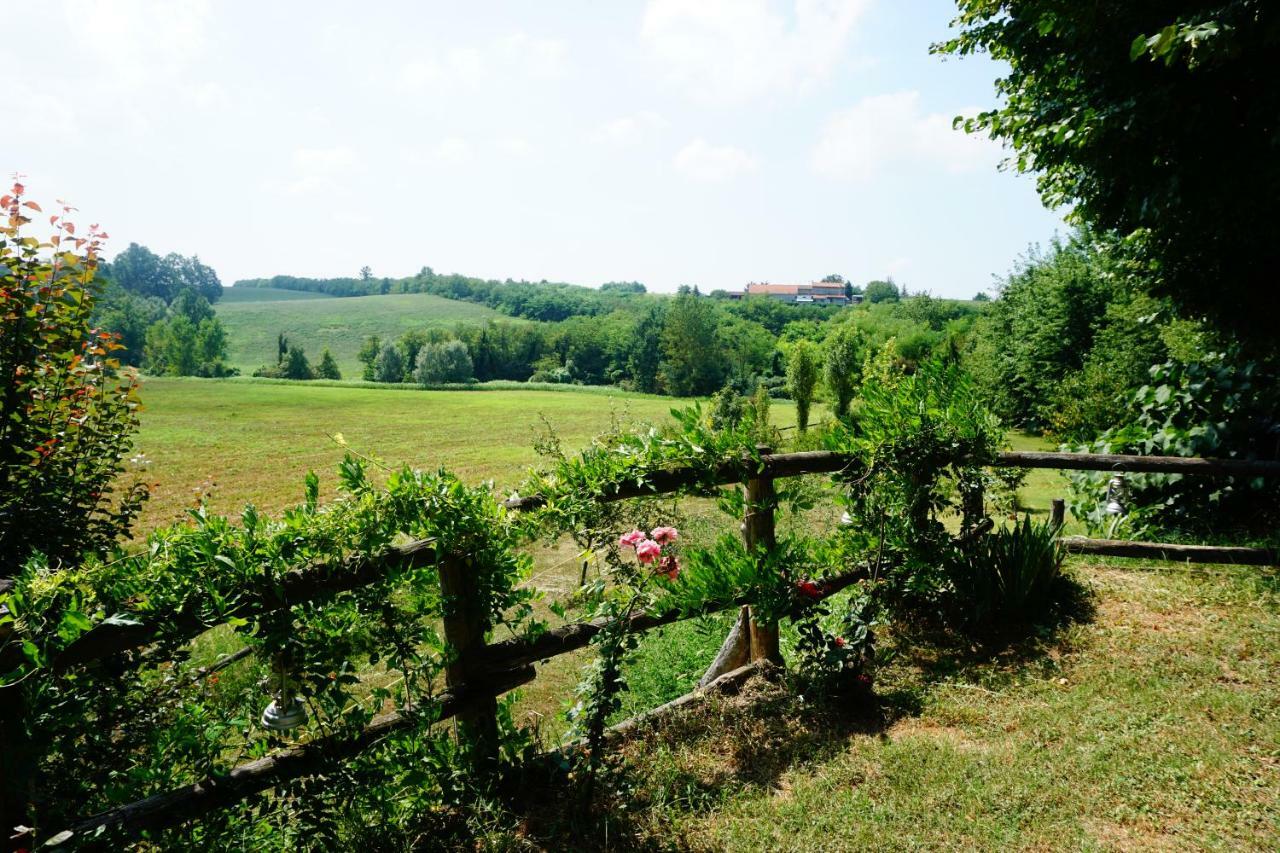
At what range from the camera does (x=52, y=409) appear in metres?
3.68

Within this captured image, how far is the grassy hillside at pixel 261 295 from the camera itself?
5054 inches

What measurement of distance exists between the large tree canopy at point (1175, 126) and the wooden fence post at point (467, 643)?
5952 millimetres

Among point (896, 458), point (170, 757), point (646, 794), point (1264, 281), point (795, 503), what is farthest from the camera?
point (1264, 281)

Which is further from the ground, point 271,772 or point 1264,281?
point 1264,281

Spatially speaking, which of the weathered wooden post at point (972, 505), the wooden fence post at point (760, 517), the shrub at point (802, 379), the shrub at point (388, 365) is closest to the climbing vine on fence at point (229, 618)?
the wooden fence post at point (760, 517)

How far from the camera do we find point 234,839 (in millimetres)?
2629

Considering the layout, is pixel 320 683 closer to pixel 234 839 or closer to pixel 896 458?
pixel 234 839

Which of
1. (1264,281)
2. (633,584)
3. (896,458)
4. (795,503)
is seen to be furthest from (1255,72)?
(633,584)

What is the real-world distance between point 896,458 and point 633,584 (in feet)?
7.21

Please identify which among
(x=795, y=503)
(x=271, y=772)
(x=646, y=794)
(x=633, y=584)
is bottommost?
(x=646, y=794)

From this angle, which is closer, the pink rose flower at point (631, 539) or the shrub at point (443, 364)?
the pink rose flower at point (631, 539)

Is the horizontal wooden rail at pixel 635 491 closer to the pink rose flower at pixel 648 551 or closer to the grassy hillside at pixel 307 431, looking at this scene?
the pink rose flower at pixel 648 551

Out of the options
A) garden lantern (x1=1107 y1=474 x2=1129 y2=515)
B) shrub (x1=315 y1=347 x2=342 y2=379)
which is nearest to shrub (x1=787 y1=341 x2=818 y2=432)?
garden lantern (x1=1107 y1=474 x2=1129 y2=515)

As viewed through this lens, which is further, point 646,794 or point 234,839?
point 646,794
